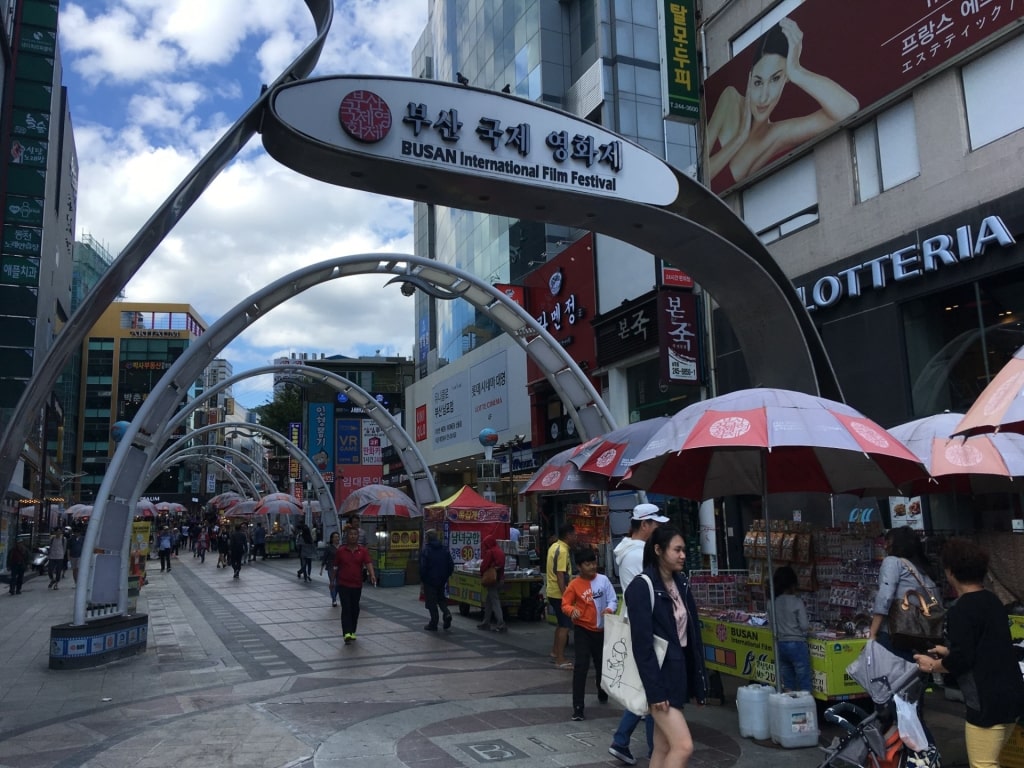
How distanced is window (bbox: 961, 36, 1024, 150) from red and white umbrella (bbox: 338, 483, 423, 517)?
16620mm

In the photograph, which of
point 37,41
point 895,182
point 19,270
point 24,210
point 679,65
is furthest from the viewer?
point 37,41

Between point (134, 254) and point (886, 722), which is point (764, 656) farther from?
point (134, 254)

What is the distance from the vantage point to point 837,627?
819 cm

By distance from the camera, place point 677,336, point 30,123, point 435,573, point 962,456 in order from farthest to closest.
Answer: point 30,123 < point 677,336 < point 435,573 < point 962,456

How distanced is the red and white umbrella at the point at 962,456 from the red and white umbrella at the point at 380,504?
51.8 feet

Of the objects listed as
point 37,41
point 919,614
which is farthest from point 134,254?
point 37,41

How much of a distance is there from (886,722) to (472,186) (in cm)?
733

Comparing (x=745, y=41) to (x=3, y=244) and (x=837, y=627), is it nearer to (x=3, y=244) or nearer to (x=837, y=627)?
(x=837, y=627)

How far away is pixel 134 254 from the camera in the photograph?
34.0 feet

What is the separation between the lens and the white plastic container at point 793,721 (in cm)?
698

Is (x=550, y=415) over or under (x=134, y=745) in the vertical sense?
Answer: over

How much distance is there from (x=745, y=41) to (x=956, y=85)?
18.3ft

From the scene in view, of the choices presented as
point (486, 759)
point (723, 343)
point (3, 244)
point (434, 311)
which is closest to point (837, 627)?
point (486, 759)

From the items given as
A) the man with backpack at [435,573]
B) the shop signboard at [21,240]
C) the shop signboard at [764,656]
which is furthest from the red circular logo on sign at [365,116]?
the shop signboard at [21,240]
